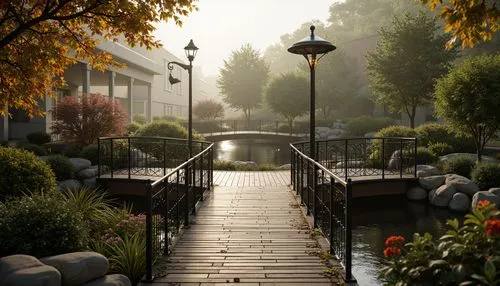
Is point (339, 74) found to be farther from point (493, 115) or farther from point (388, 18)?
point (493, 115)

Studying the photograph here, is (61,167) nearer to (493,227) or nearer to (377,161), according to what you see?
(377,161)

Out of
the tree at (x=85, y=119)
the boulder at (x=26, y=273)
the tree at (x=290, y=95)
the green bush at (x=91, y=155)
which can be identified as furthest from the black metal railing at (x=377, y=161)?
the tree at (x=290, y=95)

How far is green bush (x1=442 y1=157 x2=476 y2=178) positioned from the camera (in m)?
15.8

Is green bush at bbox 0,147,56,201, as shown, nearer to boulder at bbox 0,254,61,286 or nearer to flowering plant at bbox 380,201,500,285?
boulder at bbox 0,254,61,286

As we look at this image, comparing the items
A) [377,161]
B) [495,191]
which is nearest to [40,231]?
[495,191]

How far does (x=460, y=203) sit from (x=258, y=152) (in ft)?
70.6

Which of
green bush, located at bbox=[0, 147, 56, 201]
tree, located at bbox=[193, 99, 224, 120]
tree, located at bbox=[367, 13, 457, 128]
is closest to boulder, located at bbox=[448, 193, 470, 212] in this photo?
green bush, located at bbox=[0, 147, 56, 201]

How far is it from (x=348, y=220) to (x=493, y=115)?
1239 cm

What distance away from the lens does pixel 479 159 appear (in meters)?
16.4

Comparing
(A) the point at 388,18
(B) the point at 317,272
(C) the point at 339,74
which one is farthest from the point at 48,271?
(A) the point at 388,18

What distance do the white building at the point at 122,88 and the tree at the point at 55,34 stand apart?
52.0 inches

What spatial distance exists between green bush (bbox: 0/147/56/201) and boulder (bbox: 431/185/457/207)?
412 inches

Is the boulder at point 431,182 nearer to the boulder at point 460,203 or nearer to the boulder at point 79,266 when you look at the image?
the boulder at point 460,203

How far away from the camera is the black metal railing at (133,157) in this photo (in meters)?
13.9
